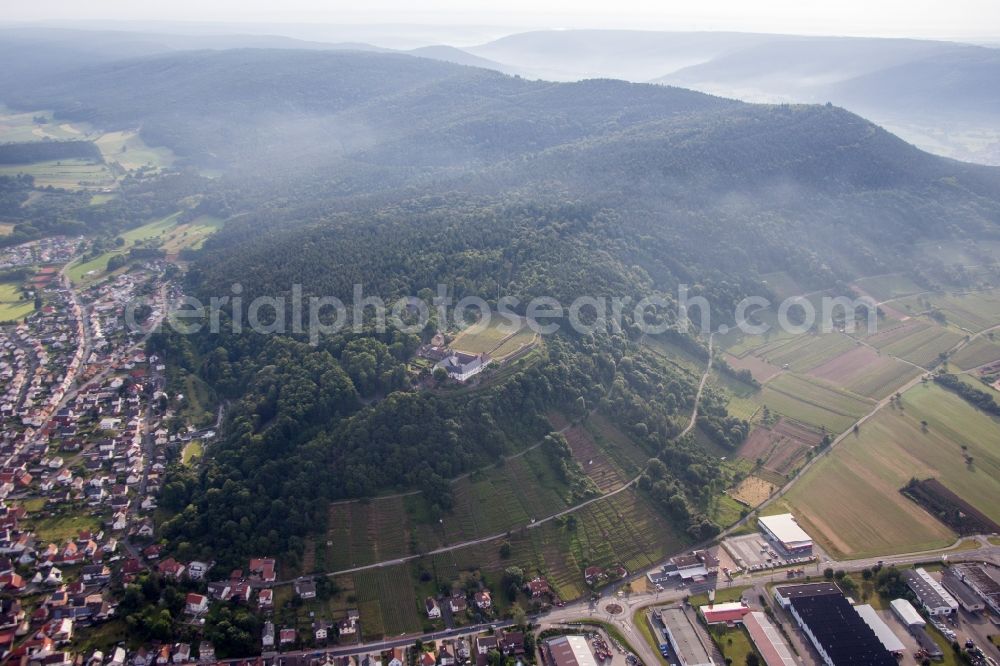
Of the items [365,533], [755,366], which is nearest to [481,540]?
[365,533]

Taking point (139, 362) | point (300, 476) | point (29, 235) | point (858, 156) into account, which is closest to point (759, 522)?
point (300, 476)

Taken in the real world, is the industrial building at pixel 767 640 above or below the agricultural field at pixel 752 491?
above

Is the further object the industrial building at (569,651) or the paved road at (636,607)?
the paved road at (636,607)

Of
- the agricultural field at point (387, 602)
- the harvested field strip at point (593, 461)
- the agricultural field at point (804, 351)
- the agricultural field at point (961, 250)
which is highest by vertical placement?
the agricultural field at point (961, 250)

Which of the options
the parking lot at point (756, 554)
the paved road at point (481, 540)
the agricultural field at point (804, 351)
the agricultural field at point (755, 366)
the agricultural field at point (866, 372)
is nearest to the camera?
the paved road at point (481, 540)

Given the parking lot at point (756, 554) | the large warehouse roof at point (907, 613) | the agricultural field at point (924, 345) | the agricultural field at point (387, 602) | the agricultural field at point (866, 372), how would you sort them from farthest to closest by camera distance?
the agricultural field at point (924, 345) < the agricultural field at point (866, 372) < the parking lot at point (756, 554) < the large warehouse roof at point (907, 613) < the agricultural field at point (387, 602)

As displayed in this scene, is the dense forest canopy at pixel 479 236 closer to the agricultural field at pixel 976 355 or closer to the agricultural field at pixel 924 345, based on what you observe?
the agricultural field at pixel 924 345

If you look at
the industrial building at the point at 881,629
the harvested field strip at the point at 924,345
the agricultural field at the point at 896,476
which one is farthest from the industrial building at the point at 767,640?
the harvested field strip at the point at 924,345

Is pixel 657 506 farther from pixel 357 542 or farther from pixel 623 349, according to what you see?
pixel 357 542
